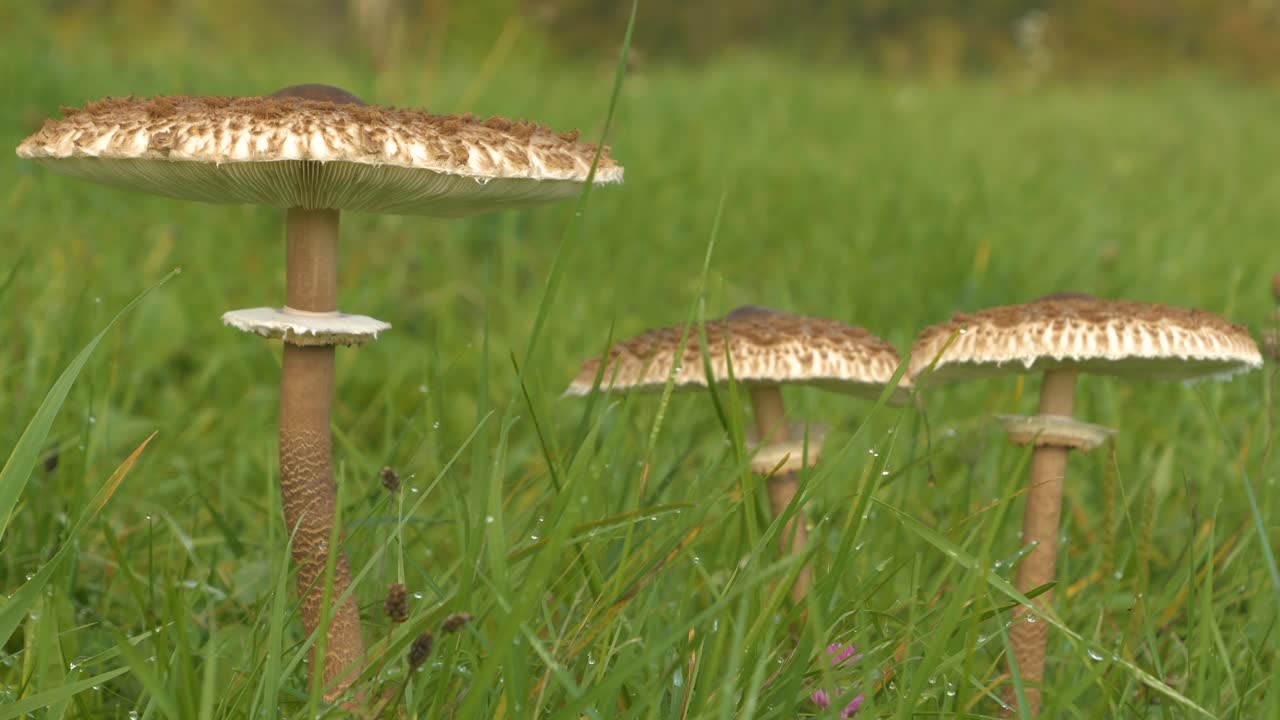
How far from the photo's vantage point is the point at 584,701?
1.79 meters

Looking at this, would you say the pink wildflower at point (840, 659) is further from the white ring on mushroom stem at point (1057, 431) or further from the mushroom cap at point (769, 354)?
the white ring on mushroom stem at point (1057, 431)

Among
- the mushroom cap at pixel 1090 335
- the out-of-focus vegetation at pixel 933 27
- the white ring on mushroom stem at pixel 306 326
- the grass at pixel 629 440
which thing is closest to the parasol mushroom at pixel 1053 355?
the mushroom cap at pixel 1090 335

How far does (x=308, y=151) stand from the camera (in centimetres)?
206

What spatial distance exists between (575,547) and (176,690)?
959mm

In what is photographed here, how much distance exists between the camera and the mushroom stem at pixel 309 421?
2.53 meters

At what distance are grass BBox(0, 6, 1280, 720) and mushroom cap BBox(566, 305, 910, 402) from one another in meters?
0.13

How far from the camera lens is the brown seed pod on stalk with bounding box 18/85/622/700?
6.91 feet

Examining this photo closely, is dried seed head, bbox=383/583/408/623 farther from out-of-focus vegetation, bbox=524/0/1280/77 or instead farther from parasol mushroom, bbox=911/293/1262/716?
out-of-focus vegetation, bbox=524/0/1280/77

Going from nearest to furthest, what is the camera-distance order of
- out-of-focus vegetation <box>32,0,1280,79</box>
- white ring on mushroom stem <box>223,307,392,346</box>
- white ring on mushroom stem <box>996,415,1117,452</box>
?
white ring on mushroom stem <box>223,307,392,346</box> → white ring on mushroom stem <box>996,415,1117,452</box> → out-of-focus vegetation <box>32,0,1280,79</box>

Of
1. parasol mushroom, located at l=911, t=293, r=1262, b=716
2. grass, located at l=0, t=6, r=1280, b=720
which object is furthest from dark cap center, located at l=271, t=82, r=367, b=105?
parasol mushroom, located at l=911, t=293, r=1262, b=716

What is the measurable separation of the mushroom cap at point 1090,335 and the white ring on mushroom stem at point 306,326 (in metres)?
1.34

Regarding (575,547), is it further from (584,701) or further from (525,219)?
(525,219)

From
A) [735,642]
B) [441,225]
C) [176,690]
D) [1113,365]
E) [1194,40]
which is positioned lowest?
[176,690]

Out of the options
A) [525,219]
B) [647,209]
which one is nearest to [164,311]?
[525,219]
